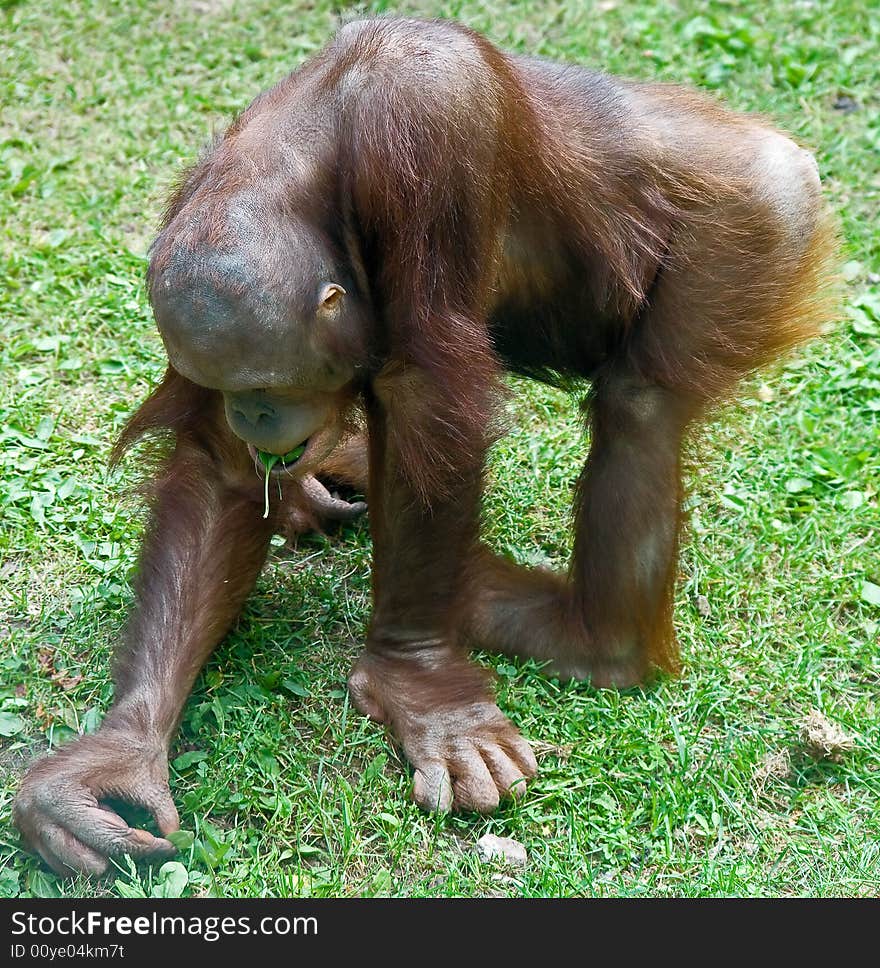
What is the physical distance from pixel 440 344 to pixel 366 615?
1226mm

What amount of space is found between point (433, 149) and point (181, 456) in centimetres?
122

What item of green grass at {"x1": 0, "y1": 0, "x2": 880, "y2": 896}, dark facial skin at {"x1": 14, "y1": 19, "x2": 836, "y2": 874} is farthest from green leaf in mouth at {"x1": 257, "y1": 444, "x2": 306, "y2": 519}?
green grass at {"x1": 0, "y1": 0, "x2": 880, "y2": 896}

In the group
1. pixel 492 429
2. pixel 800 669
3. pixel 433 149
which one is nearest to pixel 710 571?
pixel 800 669

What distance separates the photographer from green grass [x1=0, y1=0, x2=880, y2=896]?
350cm

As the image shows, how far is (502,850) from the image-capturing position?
3492mm

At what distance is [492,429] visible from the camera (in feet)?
11.7

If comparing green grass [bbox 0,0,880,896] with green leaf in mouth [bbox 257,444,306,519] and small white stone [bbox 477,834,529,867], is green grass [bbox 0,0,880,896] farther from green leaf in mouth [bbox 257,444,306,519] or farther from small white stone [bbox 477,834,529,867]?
green leaf in mouth [bbox 257,444,306,519]

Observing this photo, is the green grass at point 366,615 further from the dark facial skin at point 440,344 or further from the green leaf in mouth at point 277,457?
the green leaf in mouth at point 277,457

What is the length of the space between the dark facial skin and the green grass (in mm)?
140

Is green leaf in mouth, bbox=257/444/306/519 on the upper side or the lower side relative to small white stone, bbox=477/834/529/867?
upper

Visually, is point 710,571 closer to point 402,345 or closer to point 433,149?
point 402,345

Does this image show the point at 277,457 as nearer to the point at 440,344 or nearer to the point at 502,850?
the point at 440,344

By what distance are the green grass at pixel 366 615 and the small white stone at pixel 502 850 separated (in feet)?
0.10

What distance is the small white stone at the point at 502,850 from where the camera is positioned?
3473 millimetres
